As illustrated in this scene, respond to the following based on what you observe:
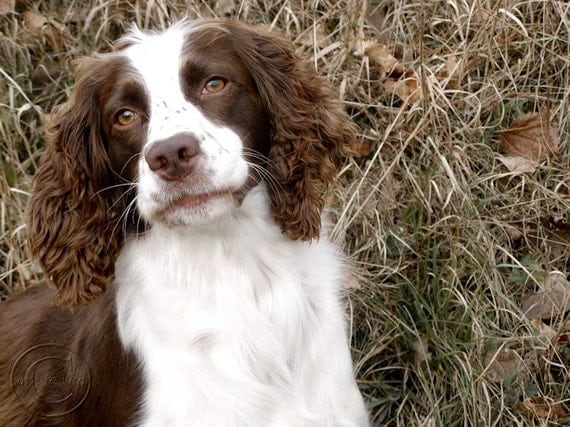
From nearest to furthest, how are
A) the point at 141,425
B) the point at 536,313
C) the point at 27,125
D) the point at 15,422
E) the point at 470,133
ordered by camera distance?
1. the point at 141,425
2. the point at 15,422
3. the point at 536,313
4. the point at 470,133
5. the point at 27,125

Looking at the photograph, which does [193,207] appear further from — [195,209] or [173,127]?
[173,127]

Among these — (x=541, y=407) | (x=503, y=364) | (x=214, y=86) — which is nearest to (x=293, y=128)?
(x=214, y=86)

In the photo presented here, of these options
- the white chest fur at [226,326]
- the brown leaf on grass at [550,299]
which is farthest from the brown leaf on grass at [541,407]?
the white chest fur at [226,326]

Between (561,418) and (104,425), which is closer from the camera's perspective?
(104,425)

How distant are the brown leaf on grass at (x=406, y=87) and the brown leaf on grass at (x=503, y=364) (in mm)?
1307

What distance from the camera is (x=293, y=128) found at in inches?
138

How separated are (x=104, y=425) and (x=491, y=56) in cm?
264

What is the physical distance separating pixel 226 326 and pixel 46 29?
8.95 feet

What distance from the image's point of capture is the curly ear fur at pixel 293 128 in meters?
3.47

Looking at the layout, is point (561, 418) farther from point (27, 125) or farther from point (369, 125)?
point (27, 125)

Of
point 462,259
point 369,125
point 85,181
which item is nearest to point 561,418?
point 462,259

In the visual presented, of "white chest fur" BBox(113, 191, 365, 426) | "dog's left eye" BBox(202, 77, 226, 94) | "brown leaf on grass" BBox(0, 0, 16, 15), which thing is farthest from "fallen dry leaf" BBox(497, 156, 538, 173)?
"brown leaf on grass" BBox(0, 0, 16, 15)

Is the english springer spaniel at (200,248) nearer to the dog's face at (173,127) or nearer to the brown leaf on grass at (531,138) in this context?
the dog's face at (173,127)

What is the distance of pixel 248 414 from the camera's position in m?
3.34
